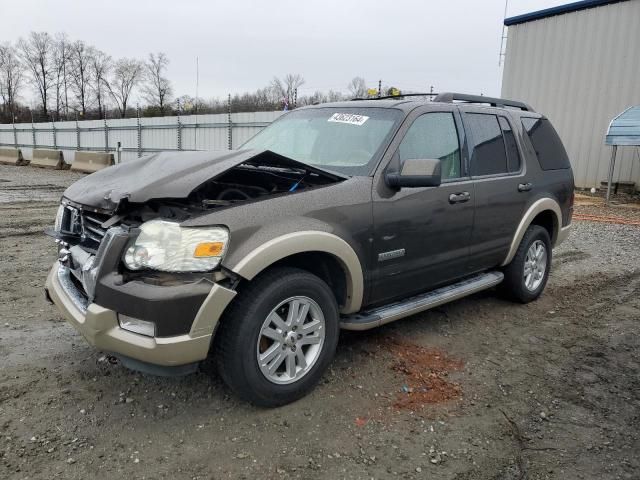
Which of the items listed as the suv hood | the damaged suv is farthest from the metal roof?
the suv hood

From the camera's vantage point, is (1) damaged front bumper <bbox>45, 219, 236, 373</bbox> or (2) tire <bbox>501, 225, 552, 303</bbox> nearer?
(1) damaged front bumper <bbox>45, 219, 236, 373</bbox>

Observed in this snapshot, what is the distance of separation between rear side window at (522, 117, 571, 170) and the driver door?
4.24 ft

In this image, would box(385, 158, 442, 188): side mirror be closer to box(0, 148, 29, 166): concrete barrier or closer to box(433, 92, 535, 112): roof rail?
box(433, 92, 535, 112): roof rail

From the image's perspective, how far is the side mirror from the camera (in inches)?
135

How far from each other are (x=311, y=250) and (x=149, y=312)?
100 centimetres

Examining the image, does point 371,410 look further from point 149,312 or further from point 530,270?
point 530,270

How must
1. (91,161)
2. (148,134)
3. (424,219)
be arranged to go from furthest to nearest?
(148,134) → (91,161) → (424,219)

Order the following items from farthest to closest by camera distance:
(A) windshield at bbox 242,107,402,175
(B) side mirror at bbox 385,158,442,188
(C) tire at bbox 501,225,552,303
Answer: (C) tire at bbox 501,225,552,303, (A) windshield at bbox 242,107,402,175, (B) side mirror at bbox 385,158,442,188

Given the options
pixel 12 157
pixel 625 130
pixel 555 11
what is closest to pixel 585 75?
pixel 555 11

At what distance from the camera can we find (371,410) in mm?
3203

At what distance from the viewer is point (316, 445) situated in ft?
9.31

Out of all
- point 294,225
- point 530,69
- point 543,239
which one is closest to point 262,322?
point 294,225

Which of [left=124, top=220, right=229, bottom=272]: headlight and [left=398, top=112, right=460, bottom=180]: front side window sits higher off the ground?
[left=398, top=112, right=460, bottom=180]: front side window

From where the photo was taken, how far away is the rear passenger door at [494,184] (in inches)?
174
